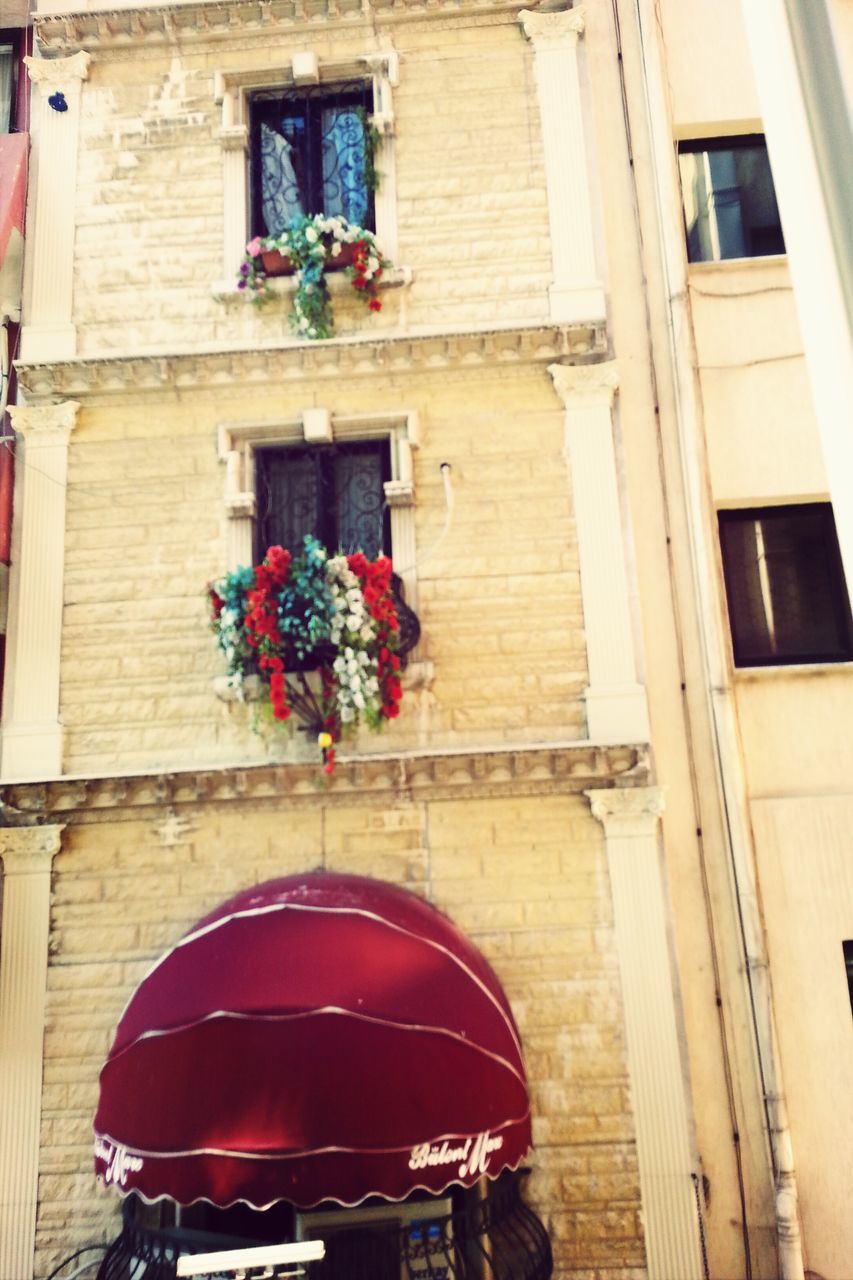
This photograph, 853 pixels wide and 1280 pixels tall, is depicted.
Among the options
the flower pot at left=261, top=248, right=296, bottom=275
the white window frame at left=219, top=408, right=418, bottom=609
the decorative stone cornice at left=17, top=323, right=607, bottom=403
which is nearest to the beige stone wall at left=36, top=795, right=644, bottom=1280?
the white window frame at left=219, top=408, right=418, bottom=609

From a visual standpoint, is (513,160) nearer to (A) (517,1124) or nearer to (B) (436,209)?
(B) (436,209)

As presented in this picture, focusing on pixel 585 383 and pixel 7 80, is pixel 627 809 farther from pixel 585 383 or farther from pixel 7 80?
pixel 7 80

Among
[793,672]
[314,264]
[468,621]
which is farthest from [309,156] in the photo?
[793,672]

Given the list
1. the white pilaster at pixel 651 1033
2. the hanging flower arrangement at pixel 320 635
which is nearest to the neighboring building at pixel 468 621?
the white pilaster at pixel 651 1033

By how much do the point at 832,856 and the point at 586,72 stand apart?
6.60 metres

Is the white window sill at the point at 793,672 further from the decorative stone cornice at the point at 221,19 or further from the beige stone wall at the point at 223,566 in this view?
the decorative stone cornice at the point at 221,19

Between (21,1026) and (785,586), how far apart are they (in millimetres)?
6419

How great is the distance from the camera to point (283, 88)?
26.3 ft

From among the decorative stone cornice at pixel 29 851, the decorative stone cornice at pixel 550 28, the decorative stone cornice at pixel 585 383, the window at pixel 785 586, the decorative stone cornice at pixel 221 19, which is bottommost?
the decorative stone cornice at pixel 29 851

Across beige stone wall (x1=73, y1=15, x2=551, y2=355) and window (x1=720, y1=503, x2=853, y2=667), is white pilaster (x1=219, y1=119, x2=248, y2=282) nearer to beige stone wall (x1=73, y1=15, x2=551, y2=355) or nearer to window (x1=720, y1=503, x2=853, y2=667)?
beige stone wall (x1=73, y1=15, x2=551, y2=355)

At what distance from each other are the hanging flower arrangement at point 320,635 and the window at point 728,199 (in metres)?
4.04

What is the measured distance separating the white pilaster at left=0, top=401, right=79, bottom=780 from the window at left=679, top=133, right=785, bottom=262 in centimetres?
540

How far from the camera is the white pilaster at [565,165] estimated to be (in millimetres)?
7355

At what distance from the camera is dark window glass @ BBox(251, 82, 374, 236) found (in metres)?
7.81
